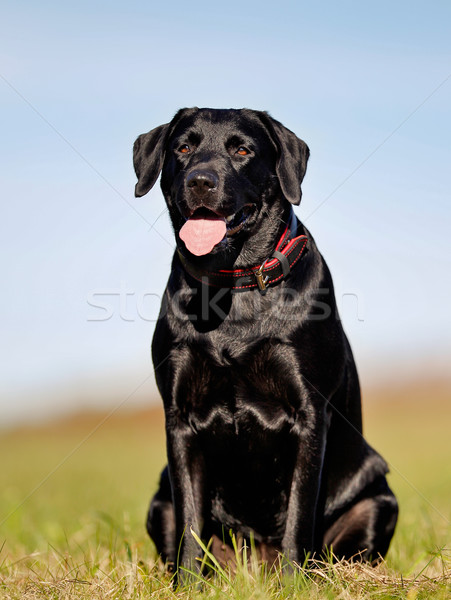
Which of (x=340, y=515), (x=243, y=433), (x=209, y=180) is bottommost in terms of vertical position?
(x=340, y=515)

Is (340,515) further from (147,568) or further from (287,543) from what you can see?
(147,568)

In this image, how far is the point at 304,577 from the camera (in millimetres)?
2900

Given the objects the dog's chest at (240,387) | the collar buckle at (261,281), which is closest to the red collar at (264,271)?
the collar buckle at (261,281)

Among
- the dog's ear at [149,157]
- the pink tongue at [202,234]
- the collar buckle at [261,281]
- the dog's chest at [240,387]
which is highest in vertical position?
the dog's ear at [149,157]

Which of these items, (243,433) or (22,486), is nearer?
(243,433)

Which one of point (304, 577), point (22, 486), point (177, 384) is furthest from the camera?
point (22, 486)

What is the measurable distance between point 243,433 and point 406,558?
1.25 metres

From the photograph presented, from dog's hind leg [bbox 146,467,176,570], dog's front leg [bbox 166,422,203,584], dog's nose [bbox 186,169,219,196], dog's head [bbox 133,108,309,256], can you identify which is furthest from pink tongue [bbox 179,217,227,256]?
dog's hind leg [bbox 146,467,176,570]

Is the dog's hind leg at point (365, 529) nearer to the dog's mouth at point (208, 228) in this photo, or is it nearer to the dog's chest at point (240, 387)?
the dog's chest at point (240, 387)

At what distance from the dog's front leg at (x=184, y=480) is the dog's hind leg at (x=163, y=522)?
1.12 feet

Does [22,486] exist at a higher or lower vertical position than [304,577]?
lower

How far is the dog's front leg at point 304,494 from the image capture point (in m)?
3.27

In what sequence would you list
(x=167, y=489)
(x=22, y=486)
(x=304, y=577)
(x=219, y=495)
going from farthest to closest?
(x=22, y=486) < (x=167, y=489) < (x=219, y=495) < (x=304, y=577)

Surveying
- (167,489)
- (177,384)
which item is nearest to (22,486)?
(167,489)
